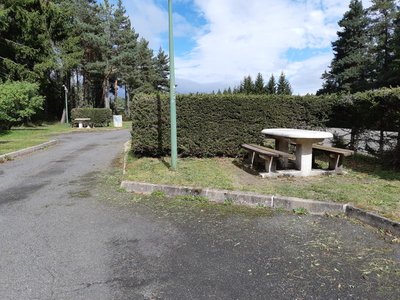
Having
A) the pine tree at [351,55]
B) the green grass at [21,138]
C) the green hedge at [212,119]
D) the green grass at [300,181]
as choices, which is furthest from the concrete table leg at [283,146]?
the pine tree at [351,55]

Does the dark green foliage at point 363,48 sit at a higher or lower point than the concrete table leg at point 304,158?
higher

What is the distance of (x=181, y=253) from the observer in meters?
3.80

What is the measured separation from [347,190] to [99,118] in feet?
92.4

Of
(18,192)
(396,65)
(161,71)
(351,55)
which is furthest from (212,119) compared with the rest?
(161,71)

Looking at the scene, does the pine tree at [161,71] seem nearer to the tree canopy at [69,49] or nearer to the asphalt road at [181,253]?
the tree canopy at [69,49]

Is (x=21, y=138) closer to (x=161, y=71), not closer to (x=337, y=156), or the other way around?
(x=337, y=156)

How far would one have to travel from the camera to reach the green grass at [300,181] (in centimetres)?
561

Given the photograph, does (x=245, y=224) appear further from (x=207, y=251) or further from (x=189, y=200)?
(x=189, y=200)

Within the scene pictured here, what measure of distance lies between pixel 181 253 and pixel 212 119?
22.0 ft

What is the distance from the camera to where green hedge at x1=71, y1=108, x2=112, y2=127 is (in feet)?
99.3

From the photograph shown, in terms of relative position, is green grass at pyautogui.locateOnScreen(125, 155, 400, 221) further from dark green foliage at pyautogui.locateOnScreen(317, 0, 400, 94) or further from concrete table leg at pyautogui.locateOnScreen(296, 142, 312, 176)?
dark green foliage at pyautogui.locateOnScreen(317, 0, 400, 94)

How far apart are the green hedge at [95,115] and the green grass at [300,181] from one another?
74.3 ft

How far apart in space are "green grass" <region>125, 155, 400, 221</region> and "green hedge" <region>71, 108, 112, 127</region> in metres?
22.7

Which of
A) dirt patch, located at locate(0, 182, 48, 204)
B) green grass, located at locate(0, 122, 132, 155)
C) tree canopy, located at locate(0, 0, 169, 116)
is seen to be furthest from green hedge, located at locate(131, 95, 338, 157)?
tree canopy, located at locate(0, 0, 169, 116)
